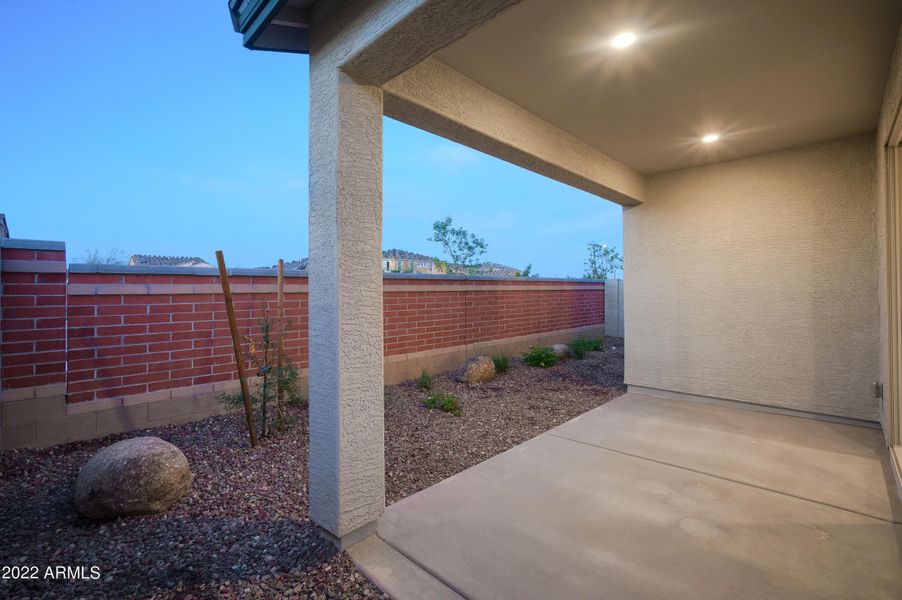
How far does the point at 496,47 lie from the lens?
2.41 metres

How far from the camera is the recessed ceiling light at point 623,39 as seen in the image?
89.8 inches

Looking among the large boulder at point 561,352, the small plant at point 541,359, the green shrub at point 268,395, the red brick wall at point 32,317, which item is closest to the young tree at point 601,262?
the large boulder at point 561,352

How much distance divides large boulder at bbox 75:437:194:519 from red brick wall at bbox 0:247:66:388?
4.46ft

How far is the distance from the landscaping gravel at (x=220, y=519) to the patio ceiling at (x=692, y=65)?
2.96m

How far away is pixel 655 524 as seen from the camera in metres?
2.23

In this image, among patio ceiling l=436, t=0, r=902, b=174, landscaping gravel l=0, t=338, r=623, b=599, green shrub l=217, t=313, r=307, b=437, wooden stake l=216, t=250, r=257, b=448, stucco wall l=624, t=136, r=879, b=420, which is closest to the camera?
landscaping gravel l=0, t=338, r=623, b=599

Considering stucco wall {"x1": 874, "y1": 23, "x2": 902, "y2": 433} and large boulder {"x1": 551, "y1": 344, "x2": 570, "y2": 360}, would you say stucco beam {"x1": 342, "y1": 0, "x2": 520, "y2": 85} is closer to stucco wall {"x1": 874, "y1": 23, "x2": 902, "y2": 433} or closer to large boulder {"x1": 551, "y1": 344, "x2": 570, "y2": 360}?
stucco wall {"x1": 874, "y1": 23, "x2": 902, "y2": 433}

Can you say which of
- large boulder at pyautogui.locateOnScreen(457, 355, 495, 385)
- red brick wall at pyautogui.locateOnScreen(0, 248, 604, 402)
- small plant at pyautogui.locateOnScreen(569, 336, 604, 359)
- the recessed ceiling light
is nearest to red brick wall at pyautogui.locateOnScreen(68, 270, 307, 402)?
red brick wall at pyautogui.locateOnScreen(0, 248, 604, 402)

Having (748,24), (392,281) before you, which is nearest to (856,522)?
(748,24)

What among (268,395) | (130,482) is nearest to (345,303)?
(130,482)

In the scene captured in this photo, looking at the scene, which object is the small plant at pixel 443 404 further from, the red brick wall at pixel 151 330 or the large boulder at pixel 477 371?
the red brick wall at pixel 151 330

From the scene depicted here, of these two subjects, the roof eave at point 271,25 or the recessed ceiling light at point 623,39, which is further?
the recessed ceiling light at point 623,39

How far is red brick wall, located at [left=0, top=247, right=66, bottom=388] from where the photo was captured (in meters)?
2.99

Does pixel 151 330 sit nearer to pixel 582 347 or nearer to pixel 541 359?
pixel 541 359
